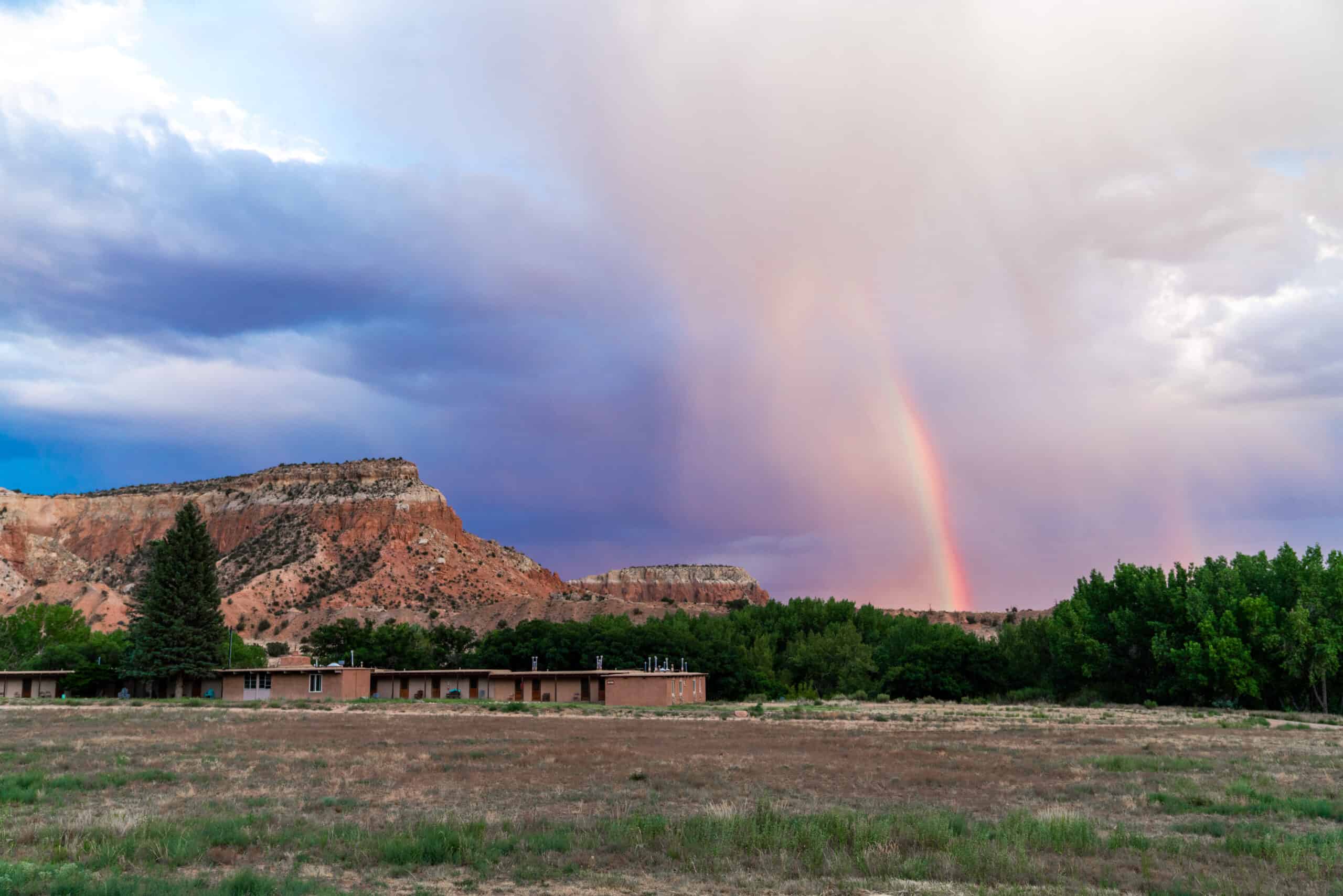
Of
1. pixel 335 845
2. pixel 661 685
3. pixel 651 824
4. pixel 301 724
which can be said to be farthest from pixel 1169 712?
pixel 335 845

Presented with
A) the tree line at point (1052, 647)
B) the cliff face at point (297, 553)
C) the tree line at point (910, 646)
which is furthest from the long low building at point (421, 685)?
the cliff face at point (297, 553)

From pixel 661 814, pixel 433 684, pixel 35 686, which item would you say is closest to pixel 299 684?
pixel 433 684

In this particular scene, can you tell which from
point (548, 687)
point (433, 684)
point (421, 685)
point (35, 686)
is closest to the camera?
point (548, 687)

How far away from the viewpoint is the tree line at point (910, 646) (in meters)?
62.4

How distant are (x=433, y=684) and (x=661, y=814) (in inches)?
2452

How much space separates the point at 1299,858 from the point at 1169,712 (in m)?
48.1

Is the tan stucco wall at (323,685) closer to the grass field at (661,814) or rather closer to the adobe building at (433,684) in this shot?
the adobe building at (433,684)

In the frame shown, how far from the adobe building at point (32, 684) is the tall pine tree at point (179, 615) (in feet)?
23.1

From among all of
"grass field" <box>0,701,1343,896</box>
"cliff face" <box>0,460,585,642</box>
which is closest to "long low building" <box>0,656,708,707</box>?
"grass field" <box>0,701,1343,896</box>

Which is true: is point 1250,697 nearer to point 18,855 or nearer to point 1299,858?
point 1299,858

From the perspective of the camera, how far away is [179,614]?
244 feet

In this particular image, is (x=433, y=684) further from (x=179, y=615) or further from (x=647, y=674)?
(x=179, y=615)

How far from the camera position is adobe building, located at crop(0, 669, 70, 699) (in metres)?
75.6

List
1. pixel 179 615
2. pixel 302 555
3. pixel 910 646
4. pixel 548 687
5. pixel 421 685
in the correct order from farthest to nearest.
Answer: pixel 302 555 < pixel 910 646 < pixel 421 685 < pixel 179 615 < pixel 548 687
